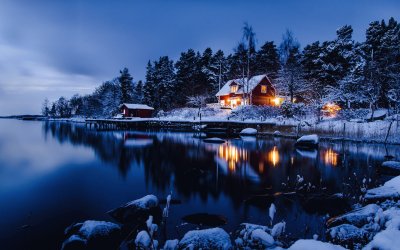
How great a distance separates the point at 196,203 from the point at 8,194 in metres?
9.34

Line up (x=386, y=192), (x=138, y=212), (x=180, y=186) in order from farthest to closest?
(x=180, y=186)
(x=386, y=192)
(x=138, y=212)

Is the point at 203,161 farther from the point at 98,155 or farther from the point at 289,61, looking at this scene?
the point at 289,61

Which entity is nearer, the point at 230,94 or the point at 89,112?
the point at 230,94

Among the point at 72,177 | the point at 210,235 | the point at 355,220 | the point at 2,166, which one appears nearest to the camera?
the point at 210,235

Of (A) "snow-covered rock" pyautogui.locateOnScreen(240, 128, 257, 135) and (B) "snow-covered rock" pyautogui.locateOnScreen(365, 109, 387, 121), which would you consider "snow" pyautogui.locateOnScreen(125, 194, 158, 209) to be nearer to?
(A) "snow-covered rock" pyautogui.locateOnScreen(240, 128, 257, 135)

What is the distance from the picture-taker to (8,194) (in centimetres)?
1362

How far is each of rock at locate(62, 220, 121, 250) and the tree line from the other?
135 feet

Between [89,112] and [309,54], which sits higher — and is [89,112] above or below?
below

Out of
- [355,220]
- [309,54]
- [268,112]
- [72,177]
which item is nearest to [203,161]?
[72,177]

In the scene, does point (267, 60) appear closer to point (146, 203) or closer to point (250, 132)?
point (250, 132)

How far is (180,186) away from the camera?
47.1 feet

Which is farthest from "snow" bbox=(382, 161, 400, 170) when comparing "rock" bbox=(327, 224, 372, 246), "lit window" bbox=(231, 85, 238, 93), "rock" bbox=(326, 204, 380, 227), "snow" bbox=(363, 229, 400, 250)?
"lit window" bbox=(231, 85, 238, 93)

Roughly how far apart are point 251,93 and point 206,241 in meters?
56.2

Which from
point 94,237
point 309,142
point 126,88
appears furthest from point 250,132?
point 126,88
